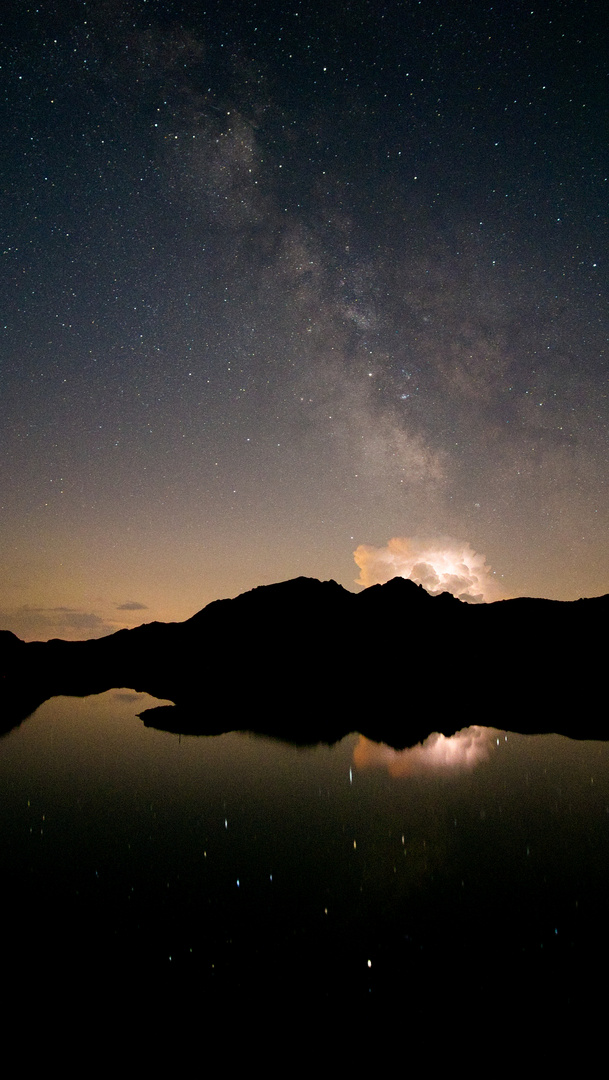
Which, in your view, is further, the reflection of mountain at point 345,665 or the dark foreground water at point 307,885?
the reflection of mountain at point 345,665

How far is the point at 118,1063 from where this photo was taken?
7836mm

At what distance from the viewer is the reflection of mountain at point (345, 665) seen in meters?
56.8

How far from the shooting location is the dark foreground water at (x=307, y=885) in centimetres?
1012

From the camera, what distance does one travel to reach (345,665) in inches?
4505

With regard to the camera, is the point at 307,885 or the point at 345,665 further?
the point at 345,665

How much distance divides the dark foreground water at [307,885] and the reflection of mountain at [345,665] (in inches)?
671

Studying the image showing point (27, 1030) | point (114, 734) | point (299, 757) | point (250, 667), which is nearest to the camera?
point (27, 1030)

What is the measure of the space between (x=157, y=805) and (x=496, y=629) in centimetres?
12627

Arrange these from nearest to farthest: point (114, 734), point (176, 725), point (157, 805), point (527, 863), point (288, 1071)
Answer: point (288, 1071) → point (527, 863) → point (157, 805) → point (114, 734) → point (176, 725)

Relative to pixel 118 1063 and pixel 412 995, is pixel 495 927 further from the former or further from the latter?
pixel 118 1063

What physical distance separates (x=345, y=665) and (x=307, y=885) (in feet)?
333

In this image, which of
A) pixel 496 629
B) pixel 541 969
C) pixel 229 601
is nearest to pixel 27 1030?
pixel 541 969

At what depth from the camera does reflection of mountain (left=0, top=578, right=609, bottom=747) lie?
5681cm

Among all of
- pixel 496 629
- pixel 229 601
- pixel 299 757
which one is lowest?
pixel 299 757
